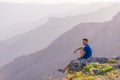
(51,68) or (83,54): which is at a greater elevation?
(83,54)

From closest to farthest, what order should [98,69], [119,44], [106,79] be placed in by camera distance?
[106,79] < [98,69] < [119,44]

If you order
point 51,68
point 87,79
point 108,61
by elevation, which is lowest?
point 51,68

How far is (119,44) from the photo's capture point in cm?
19125

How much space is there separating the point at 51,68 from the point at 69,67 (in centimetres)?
18210

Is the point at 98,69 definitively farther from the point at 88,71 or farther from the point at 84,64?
the point at 84,64

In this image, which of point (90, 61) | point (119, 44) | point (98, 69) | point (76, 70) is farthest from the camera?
point (119, 44)

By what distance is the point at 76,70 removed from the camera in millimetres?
17594

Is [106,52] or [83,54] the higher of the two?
[83,54]

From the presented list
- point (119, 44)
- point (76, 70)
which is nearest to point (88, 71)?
point (76, 70)

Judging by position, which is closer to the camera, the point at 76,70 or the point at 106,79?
the point at 106,79

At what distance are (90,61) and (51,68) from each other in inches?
7128

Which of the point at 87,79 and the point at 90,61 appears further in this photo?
the point at 90,61

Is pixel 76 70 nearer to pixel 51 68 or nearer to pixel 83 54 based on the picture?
pixel 83 54

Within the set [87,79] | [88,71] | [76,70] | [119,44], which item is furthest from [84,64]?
[119,44]
